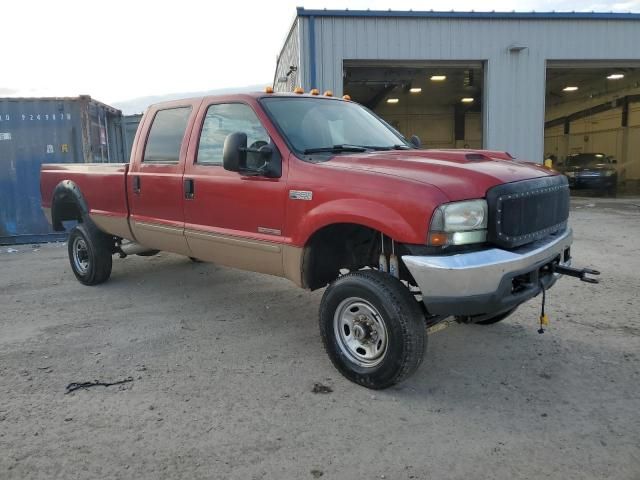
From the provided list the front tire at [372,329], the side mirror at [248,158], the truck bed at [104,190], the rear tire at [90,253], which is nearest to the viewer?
the front tire at [372,329]

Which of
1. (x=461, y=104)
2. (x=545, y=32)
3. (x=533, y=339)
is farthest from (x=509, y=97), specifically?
(x=461, y=104)

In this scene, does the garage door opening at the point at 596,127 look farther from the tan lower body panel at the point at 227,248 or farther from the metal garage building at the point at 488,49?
the tan lower body panel at the point at 227,248

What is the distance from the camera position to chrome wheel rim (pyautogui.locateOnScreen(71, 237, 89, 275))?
6.43 m

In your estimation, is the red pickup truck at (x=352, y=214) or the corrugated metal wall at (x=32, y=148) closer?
the red pickup truck at (x=352, y=214)

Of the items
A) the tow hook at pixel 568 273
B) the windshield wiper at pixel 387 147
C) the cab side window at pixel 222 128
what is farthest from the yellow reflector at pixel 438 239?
the cab side window at pixel 222 128

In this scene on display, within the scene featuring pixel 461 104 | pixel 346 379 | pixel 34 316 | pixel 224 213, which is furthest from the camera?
pixel 461 104

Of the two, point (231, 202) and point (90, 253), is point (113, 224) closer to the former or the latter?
point (90, 253)

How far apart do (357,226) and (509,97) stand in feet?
38.3

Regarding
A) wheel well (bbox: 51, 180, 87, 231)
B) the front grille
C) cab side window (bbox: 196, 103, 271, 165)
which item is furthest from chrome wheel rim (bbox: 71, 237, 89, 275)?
the front grille

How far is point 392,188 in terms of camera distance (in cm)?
327

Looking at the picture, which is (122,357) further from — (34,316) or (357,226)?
(357,226)

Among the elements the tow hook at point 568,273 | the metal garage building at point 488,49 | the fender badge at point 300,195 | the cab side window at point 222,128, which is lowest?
the tow hook at point 568,273

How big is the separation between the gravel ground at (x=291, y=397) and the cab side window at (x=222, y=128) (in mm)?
1577

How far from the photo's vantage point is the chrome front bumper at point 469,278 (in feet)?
9.90
